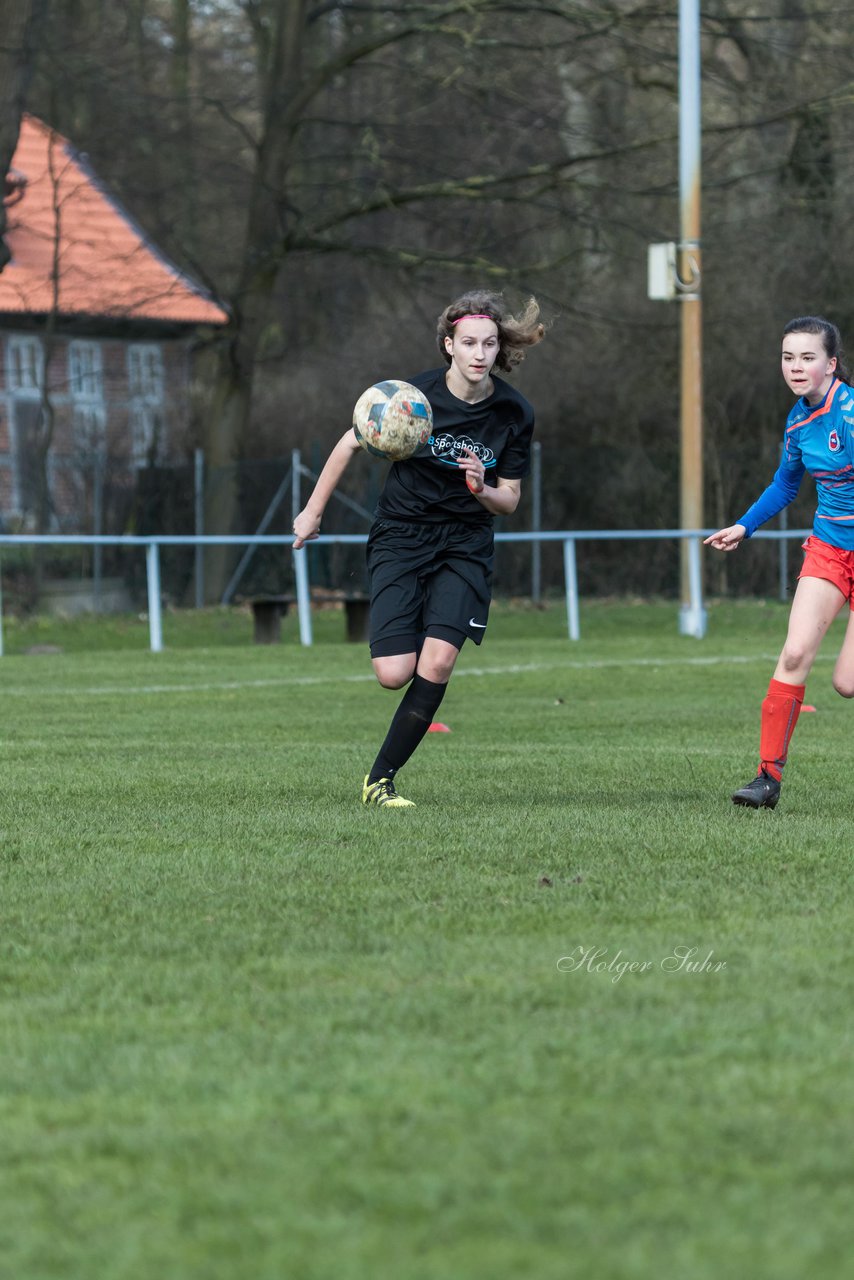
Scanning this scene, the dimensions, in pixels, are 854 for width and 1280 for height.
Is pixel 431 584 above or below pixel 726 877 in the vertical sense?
above

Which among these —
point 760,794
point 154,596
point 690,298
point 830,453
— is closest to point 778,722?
point 760,794

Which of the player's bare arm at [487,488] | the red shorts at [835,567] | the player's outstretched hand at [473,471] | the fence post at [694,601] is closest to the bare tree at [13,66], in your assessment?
the fence post at [694,601]

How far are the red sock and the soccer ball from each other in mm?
1574

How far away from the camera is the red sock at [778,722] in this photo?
6.82 m

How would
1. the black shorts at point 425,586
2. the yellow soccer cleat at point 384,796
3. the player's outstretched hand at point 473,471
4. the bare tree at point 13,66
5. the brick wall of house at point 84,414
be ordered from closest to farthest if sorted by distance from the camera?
1. the player's outstretched hand at point 473,471
2. the yellow soccer cleat at point 384,796
3. the black shorts at point 425,586
4. the bare tree at point 13,66
5. the brick wall of house at point 84,414

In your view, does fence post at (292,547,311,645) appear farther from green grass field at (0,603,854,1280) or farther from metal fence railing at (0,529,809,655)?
green grass field at (0,603,854,1280)

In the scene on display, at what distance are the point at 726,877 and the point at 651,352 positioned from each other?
21536 millimetres

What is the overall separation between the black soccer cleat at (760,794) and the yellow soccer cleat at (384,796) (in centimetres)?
117

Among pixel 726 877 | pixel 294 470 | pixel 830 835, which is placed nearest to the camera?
pixel 726 877

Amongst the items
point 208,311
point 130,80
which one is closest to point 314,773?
point 130,80

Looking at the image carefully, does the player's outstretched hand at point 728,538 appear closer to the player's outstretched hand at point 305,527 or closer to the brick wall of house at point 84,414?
the player's outstretched hand at point 305,527

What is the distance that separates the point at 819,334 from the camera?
21.7ft

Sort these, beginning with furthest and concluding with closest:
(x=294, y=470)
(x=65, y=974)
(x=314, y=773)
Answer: (x=294, y=470) → (x=314, y=773) → (x=65, y=974)

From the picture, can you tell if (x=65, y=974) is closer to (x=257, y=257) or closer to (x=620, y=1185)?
(x=620, y=1185)
